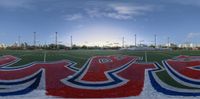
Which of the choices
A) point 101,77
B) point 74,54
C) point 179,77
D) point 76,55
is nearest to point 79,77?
point 101,77

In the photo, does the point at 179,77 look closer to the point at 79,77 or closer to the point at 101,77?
the point at 101,77

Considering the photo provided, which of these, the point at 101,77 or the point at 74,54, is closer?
the point at 101,77

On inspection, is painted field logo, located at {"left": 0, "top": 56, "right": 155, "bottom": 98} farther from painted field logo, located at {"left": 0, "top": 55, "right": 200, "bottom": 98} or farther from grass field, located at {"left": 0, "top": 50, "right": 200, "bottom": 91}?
grass field, located at {"left": 0, "top": 50, "right": 200, "bottom": 91}

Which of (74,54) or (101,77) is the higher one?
(74,54)

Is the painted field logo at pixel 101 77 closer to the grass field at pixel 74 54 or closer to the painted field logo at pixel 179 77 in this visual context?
the painted field logo at pixel 179 77

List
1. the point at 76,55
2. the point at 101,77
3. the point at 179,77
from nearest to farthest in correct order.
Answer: the point at 101,77
the point at 179,77
the point at 76,55

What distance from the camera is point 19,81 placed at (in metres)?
13.3

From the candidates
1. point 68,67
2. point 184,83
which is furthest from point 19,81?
point 184,83

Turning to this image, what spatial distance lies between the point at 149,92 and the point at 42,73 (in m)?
4.03

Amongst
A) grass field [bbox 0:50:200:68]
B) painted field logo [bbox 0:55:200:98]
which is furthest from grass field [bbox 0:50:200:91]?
painted field logo [bbox 0:55:200:98]

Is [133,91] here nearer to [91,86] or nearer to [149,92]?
[149,92]

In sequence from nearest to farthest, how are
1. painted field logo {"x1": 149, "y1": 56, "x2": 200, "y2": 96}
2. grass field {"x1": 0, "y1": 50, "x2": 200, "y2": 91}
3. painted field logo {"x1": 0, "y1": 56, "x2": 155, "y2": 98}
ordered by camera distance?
painted field logo {"x1": 0, "y1": 56, "x2": 155, "y2": 98}
painted field logo {"x1": 149, "y1": 56, "x2": 200, "y2": 96}
grass field {"x1": 0, "y1": 50, "x2": 200, "y2": 91}

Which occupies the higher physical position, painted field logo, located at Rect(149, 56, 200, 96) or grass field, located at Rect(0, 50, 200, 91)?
grass field, located at Rect(0, 50, 200, 91)

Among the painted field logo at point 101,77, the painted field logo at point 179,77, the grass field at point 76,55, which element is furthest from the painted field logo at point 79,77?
the painted field logo at point 179,77
